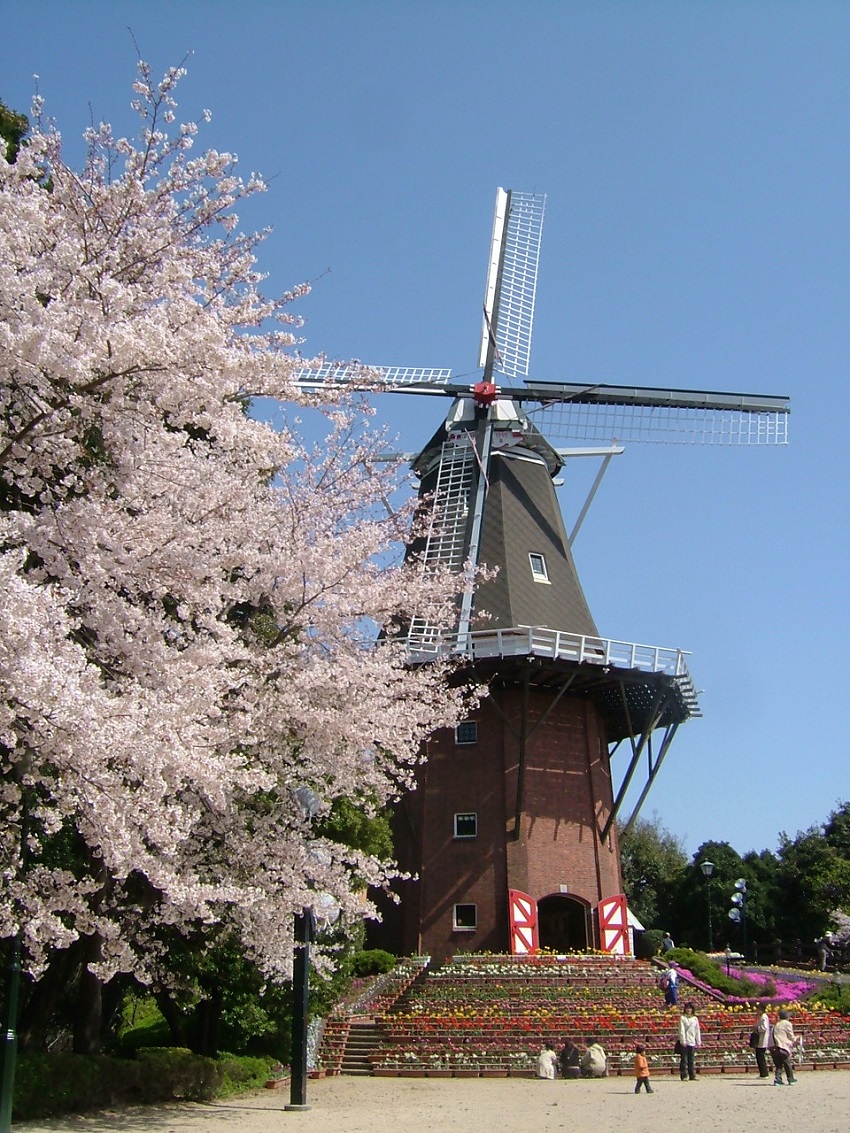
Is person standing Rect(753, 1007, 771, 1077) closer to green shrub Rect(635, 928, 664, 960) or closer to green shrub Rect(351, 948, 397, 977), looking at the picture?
green shrub Rect(351, 948, 397, 977)

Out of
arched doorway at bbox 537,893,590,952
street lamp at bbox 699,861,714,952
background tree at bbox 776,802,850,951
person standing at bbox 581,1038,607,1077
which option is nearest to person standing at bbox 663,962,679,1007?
person standing at bbox 581,1038,607,1077

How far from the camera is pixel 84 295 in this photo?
28.0 feet

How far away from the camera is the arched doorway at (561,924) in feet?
102

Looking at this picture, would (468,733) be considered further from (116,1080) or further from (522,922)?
(116,1080)

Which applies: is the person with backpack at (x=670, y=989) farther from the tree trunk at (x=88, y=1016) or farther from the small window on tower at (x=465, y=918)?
the tree trunk at (x=88, y=1016)

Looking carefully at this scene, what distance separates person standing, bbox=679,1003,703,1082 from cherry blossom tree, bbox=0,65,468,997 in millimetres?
8009

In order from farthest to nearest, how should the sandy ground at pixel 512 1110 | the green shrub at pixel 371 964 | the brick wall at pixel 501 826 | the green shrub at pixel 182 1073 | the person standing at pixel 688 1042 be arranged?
the brick wall at pixel 501 826
the green shrub at pixel 371 964
the person standing at pixel 688 1042
the green shrub at pixel 182 1073
the sandy ground at pixel 512 1110

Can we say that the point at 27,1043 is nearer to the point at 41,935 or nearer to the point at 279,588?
the point at 41,935

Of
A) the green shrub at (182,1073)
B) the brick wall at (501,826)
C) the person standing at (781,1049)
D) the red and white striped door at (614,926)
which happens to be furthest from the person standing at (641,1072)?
the red and white striped door at (614,926)

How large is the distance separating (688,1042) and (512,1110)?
16.4 feet

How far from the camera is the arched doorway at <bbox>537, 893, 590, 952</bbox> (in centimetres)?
3094

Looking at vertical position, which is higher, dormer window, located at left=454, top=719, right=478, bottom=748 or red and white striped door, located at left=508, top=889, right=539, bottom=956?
dormer window, located at left=454, top=719, right=478, bottom=748

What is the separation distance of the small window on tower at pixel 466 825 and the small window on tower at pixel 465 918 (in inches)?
74.5

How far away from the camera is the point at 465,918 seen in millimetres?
27031
